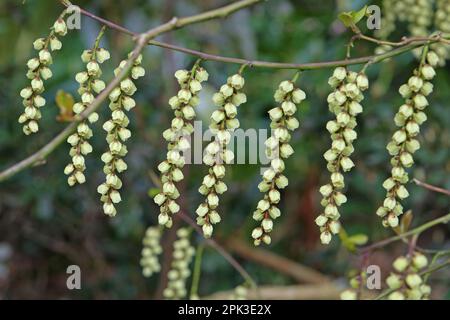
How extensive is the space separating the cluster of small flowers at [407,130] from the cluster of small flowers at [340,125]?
6 cm

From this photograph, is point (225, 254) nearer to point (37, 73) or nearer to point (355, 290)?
point (355, 290)

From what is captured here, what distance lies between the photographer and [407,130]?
3.24 feet

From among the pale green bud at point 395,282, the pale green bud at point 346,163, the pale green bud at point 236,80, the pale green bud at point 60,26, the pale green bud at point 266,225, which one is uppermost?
the pale green bud at point 60,26

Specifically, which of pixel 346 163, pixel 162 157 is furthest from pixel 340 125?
pixel 162 157

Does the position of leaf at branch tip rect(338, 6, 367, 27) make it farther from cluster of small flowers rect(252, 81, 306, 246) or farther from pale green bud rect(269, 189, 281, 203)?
pale green bud rect(269, 189, 281, 203)

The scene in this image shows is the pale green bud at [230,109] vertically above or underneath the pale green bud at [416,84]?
underneath

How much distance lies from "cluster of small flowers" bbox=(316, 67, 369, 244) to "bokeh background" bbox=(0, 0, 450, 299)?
3.71 feet

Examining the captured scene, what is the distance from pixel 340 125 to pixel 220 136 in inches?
5.5

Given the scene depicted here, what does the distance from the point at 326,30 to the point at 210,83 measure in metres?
0.46

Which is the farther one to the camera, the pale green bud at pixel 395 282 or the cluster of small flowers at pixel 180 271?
the cluster of small flowers at pixel 180 271

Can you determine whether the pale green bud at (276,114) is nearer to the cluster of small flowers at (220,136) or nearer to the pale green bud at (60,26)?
the cluster of small flowers at (220,136)

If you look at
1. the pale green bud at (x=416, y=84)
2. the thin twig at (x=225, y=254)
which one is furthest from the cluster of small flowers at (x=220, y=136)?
the thin twig at (x=225, y=254)

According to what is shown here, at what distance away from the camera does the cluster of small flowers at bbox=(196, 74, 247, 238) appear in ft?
3.11

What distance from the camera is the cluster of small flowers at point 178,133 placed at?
960 mm
